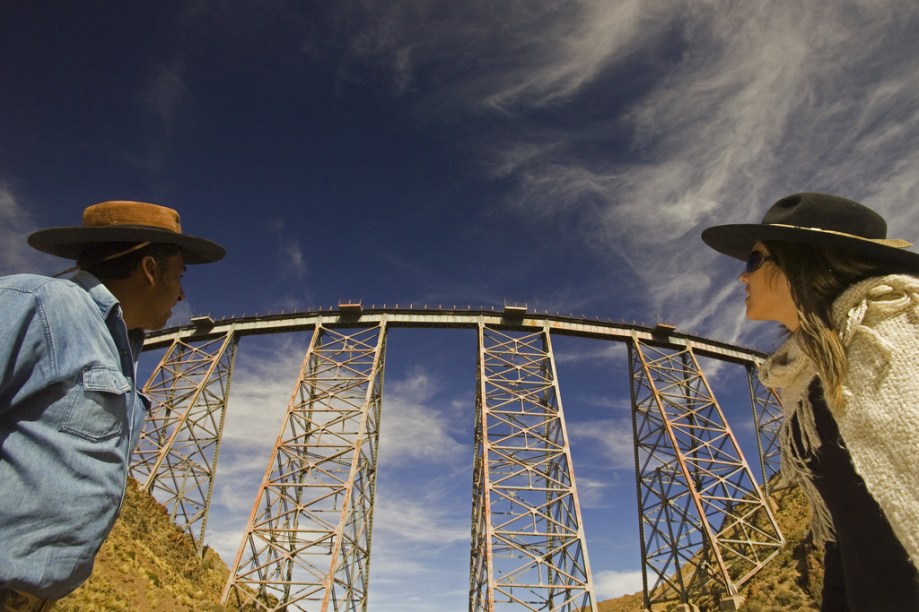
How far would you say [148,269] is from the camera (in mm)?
1891

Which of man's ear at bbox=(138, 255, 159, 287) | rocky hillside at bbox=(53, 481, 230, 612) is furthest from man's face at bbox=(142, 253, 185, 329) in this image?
rocky hillside at bbox=(53, 481, 230, 612)

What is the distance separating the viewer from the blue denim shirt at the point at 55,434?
1.16 metres

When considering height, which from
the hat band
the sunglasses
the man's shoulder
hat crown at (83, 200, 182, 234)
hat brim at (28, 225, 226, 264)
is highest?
hat crown at (83, 200, 182, 234)

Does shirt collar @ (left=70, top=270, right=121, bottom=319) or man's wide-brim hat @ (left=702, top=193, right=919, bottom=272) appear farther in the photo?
shirt collar @ (left=70, top=270, right=121, bottom=319)

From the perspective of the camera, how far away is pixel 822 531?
61.2 inches

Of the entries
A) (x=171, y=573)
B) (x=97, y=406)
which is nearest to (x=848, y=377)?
(x=97, y=406)

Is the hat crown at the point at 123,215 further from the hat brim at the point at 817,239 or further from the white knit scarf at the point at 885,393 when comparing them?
the white knit scarf at the point at 885,393

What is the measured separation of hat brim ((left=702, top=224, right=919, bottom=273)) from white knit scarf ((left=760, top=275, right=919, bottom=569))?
0.33 ft

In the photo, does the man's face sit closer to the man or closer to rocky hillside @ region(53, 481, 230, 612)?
the man

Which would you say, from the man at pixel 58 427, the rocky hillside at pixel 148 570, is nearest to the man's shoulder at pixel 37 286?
the man at pixel 58 427

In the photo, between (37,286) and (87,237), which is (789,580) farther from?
(37,286)

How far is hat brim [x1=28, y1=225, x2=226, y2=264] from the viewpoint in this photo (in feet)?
5.85

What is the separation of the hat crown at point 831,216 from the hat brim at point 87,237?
1.96 metres

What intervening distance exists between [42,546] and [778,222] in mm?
1978
